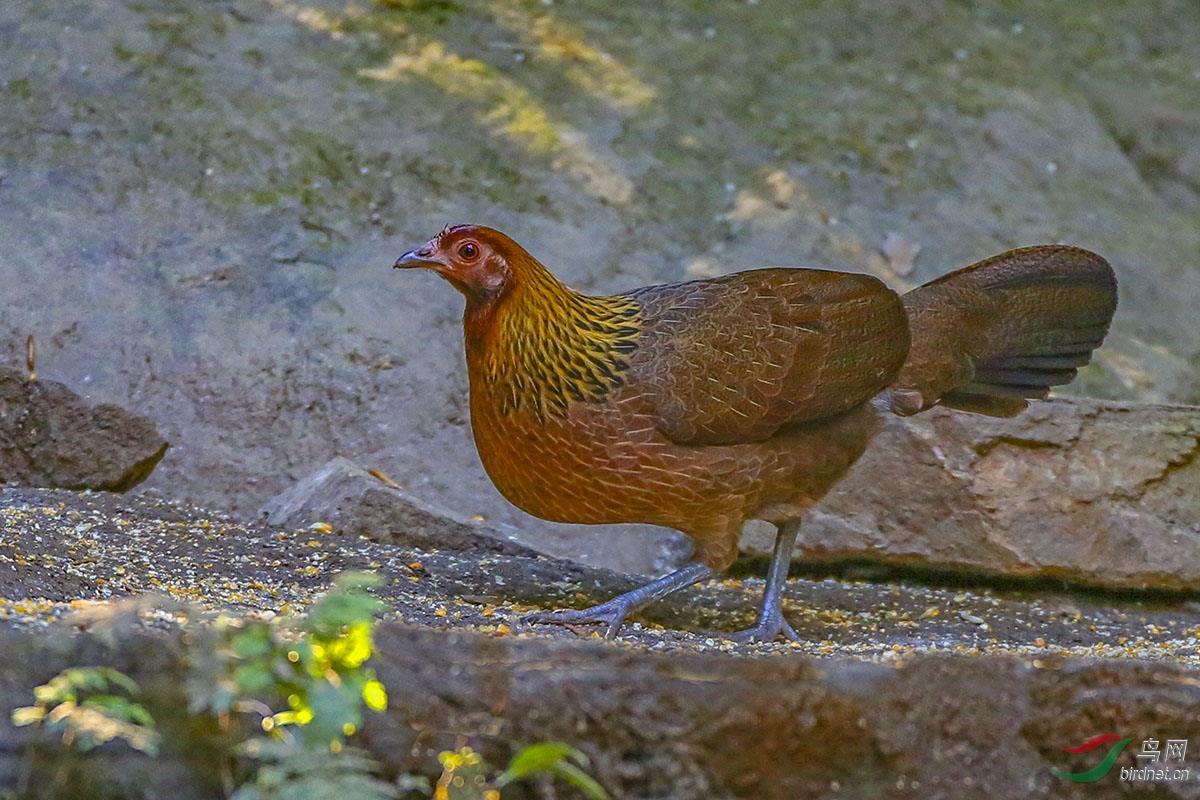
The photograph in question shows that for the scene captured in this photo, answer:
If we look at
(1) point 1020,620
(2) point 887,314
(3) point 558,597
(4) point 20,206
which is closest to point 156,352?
(4) point 20,206

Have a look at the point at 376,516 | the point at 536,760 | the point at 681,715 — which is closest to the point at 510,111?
the point at 376,516

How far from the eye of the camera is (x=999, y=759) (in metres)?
2.60

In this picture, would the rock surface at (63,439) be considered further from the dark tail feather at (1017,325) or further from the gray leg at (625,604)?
the dark tail feather at (1017,325)

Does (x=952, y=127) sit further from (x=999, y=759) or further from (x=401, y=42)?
(x=999, y=759)

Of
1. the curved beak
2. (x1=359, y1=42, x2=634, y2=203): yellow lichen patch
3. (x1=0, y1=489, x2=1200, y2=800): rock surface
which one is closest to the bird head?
the curved beak

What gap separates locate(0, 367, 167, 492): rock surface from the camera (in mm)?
5574

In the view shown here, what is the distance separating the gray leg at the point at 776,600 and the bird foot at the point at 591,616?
16.1 inches

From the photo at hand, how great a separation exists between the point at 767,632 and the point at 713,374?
0.96 metres

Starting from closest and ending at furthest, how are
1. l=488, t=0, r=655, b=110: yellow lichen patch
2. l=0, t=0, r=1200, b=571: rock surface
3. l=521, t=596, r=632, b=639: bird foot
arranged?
1. l=521, t=596, r=632, b=639: bird foot
2. l=0, t=0, r=1200, b=571: rock surface
3. l=488, t=0, r=655, b=110: yellow lichen patch

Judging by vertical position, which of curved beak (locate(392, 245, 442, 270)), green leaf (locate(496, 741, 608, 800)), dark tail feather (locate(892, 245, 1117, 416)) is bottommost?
green leaf (locate(496, 741, 608, 800))

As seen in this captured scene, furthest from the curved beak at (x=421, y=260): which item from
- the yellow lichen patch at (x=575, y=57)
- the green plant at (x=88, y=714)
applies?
the yellow lichen patch at (x=575, y=57)

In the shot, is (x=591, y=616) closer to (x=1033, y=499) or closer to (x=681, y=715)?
(x=681, y=715)

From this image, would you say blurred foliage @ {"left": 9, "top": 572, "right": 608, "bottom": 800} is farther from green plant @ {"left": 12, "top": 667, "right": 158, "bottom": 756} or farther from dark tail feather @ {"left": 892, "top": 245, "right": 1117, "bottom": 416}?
dark tail feather @ {"left": 892, "top": 245, "right": 1117, "bottom": 416}

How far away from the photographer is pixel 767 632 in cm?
477
